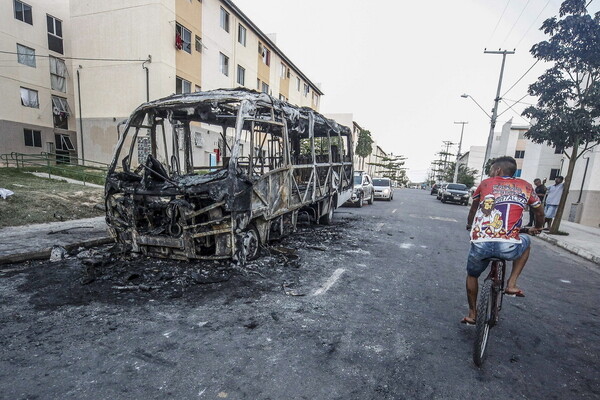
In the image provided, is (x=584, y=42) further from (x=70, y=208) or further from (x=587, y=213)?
(x=70, y=208)

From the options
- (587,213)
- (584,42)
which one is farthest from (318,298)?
(587,213)

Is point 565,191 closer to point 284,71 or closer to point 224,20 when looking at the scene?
point 224,20

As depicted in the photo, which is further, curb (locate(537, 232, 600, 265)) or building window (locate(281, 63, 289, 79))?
building window (locate(281, 63, 289, 79))

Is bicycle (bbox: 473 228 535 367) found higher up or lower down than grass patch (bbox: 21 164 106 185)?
higher up

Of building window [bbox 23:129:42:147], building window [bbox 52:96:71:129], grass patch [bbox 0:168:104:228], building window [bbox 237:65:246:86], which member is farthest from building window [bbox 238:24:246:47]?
grass patch [bbox 0:168:104:228]

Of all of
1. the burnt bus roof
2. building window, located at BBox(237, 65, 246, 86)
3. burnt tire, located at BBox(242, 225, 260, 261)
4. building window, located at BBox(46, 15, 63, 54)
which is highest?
building window, located at BBox(46, 15, 63, 54)

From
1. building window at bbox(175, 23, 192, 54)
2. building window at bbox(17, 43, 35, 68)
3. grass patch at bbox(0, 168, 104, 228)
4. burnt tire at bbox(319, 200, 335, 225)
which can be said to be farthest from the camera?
building window at bbox(17, 43, 35, 68)

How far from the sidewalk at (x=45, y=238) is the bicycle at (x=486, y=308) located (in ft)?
20.3

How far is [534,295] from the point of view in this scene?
4.42 meters

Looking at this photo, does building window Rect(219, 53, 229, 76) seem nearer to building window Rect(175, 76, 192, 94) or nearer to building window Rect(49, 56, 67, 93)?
building window Rect(175, 76, 192, 94)

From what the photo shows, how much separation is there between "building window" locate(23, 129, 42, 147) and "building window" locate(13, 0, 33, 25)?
683 cm

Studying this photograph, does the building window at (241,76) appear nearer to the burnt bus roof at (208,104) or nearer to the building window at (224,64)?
the building window at (224,64)

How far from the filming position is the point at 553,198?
977 cm

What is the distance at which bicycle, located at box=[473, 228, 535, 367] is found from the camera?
258cm
